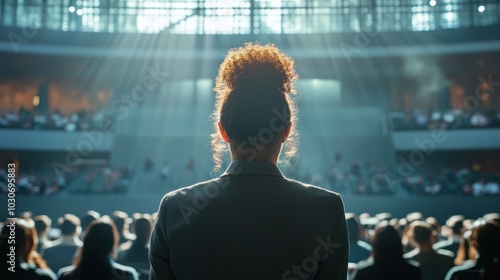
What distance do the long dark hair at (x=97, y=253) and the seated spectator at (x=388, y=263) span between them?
75.6 inches

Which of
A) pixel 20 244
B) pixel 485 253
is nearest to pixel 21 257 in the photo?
pixel 20 244

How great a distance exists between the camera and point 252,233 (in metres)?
1.42

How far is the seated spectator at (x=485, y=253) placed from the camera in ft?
11.6

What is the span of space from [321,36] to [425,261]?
21.9 meters

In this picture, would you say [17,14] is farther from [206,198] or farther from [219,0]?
[206,198]

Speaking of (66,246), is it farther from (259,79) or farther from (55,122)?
(55,122)

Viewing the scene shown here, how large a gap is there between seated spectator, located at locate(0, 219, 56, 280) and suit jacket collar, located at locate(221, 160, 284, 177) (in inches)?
105

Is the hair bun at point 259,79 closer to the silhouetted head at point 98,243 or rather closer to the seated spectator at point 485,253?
the silhouetted head at point 98,243

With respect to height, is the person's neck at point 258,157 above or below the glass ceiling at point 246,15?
below

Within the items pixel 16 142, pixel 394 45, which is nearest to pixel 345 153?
pixel 394 45

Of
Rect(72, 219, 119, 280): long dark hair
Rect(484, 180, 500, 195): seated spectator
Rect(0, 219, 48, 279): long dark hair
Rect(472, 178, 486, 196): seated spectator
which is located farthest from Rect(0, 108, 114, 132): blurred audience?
Rect(72, 219, 119, 280): long dark hair

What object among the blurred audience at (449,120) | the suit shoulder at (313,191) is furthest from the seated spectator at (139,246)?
the blurred audience at (449,120)

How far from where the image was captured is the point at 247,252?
1405 millimetres

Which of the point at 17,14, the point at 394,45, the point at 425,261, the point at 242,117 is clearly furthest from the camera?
the point at 17,14
